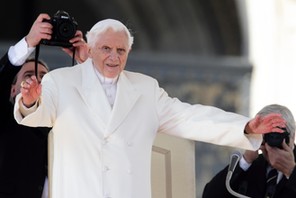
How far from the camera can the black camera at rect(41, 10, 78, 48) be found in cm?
542

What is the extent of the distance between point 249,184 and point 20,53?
119 cm

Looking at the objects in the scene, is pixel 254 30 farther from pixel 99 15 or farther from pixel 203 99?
pixel 99 15

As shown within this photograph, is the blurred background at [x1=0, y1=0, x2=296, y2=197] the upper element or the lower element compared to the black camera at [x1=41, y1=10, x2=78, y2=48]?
lower

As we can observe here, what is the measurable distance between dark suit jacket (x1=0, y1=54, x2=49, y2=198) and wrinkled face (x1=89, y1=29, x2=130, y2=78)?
54 centimetres

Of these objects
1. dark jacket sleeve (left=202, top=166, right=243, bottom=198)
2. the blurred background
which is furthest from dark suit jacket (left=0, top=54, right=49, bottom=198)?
the blurred background

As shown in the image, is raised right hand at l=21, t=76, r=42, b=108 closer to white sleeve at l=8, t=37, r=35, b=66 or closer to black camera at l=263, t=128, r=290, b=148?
white sleeve at l=8, t=37, r=35, b=66

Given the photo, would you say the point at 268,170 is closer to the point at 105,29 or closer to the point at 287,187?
the point at 287,187

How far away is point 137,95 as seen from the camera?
17.5 ft

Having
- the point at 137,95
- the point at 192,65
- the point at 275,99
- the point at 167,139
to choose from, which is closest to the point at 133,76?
the point at 137,95

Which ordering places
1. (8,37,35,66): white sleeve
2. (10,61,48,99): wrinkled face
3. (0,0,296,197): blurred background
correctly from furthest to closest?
(0,0,296,197): blurred background < (10,61,48,99): wrinkled face < (8,37,35,66): white sleeve

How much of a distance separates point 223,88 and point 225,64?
0.22m

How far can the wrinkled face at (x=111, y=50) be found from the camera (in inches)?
204

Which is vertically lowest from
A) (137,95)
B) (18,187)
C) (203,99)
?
(203,99)

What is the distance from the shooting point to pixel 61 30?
547cm
